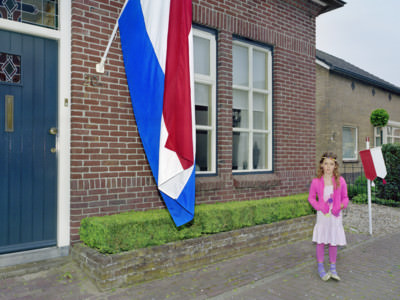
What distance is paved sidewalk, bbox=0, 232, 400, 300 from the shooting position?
3.73m

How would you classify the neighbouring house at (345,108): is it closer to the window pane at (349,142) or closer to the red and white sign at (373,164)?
the window pane at (349,142)

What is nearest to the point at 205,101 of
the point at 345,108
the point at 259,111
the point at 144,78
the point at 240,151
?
the point at 240,151

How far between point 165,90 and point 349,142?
51.0 feet

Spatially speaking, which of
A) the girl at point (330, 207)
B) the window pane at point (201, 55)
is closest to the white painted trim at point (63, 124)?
the window pane at point (201, 55)

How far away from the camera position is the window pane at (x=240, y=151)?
6.61m

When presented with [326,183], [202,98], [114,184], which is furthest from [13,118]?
[326,183]

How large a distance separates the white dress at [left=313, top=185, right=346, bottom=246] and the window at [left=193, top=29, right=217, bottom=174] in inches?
85.7

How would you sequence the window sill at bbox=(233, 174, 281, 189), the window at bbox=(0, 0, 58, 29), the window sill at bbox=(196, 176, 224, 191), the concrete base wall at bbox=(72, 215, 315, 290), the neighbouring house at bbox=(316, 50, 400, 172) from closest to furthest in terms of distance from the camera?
the concrete base wall at bbox=(72, 215, 315, 290), the window at bbox=(0, 0, 58, 29), the window sill at bbox=(196, 176, 224, 191), the window sill at bbox=(233, 174, 281, 189), the neighbouring house at bbox=(316, 50, 400, 172)

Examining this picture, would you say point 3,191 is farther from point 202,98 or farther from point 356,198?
point 356,198

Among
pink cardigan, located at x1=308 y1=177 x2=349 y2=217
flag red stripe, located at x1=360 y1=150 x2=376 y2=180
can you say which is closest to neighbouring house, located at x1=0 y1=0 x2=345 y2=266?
pink cardigan, located at x1=308 y1=177 x2=349 y2=217

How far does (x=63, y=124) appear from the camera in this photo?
4418mm

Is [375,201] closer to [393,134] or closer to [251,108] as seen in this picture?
[251,108]

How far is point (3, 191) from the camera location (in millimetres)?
4047

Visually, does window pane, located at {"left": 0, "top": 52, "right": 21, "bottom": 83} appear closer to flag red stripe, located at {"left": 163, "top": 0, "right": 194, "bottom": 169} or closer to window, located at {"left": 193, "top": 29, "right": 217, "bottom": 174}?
flag red stripe, located at {"left": 163, "top": 0, "right": 194, "bottom": 169}
